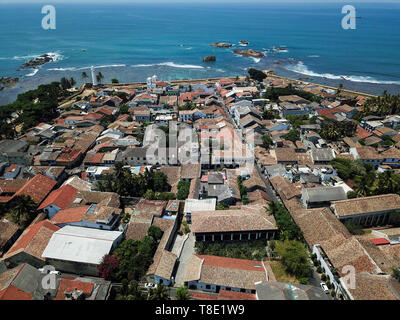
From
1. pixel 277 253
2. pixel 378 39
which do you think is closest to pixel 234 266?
pixel 277 253

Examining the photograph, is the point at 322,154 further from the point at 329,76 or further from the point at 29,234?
the point at 329,76

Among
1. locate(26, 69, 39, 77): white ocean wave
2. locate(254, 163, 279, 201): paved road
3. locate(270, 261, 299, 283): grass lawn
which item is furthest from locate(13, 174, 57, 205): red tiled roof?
locate(26, 69, 39, 77): white ocean wave

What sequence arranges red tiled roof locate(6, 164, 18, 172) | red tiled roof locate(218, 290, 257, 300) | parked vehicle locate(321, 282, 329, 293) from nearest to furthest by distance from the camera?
red tiled roof locate(218, 290, 257, 300) → parked vehicle locate(321, 282, 329, 293) → red tiled roof locate(6, 164, 18, 172)

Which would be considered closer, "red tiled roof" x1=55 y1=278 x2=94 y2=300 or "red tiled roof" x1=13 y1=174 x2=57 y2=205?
"red tiled roof" x1=55 y1=278 x2=94 y2=300

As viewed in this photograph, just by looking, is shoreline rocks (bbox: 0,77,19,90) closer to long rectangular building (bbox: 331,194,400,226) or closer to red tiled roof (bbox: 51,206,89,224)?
red tiled roof (bbox: 51,206,89,224)

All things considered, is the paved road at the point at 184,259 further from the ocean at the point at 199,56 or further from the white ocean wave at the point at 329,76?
the white ocean wave at the point at 329,76

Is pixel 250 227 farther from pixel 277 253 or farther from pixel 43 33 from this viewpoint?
pixel 43 33

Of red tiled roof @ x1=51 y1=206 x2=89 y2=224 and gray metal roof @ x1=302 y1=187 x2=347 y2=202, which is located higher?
gray metal roof @ x1=302 y1=187 x2=347 y2=202

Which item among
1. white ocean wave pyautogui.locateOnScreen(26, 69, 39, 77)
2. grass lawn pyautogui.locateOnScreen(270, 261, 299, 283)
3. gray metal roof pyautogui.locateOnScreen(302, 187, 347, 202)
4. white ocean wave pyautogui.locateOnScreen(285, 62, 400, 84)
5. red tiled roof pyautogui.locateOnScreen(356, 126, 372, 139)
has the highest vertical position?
white ocean wave pyautogui.locateOnScreen(285, 62, 400, 84)
